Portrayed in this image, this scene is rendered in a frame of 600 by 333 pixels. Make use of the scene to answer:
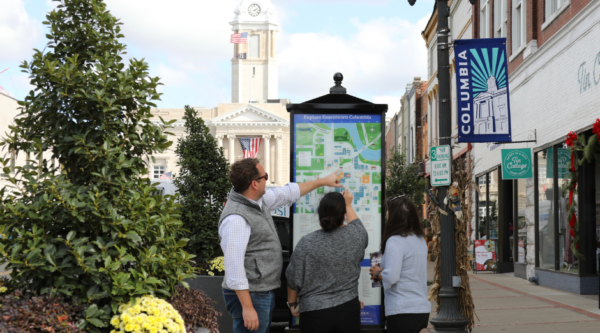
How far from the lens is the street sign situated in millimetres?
8305

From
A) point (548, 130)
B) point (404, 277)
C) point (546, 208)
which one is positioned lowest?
point (404, 277)

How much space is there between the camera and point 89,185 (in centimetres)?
493

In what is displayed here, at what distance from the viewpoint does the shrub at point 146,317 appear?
457cm

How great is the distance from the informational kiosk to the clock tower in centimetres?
13344

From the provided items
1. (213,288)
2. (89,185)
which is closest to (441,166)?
(213,288)

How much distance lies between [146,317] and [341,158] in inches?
115

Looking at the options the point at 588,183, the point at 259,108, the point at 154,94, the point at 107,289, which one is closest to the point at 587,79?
the point at 588,183

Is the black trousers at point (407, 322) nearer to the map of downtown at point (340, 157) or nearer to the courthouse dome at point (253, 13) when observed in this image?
the map of downtown at point (340, 157)

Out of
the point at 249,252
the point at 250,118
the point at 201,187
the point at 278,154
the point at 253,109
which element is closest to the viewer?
the point at 249,252

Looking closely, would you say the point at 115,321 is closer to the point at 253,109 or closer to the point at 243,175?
the point at 243,175

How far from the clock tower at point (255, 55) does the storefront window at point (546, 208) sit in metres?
125

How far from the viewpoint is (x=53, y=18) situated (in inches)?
209

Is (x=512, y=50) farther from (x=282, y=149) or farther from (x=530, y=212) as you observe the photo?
(x=282, y=149)

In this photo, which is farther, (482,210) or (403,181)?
(403,181)
